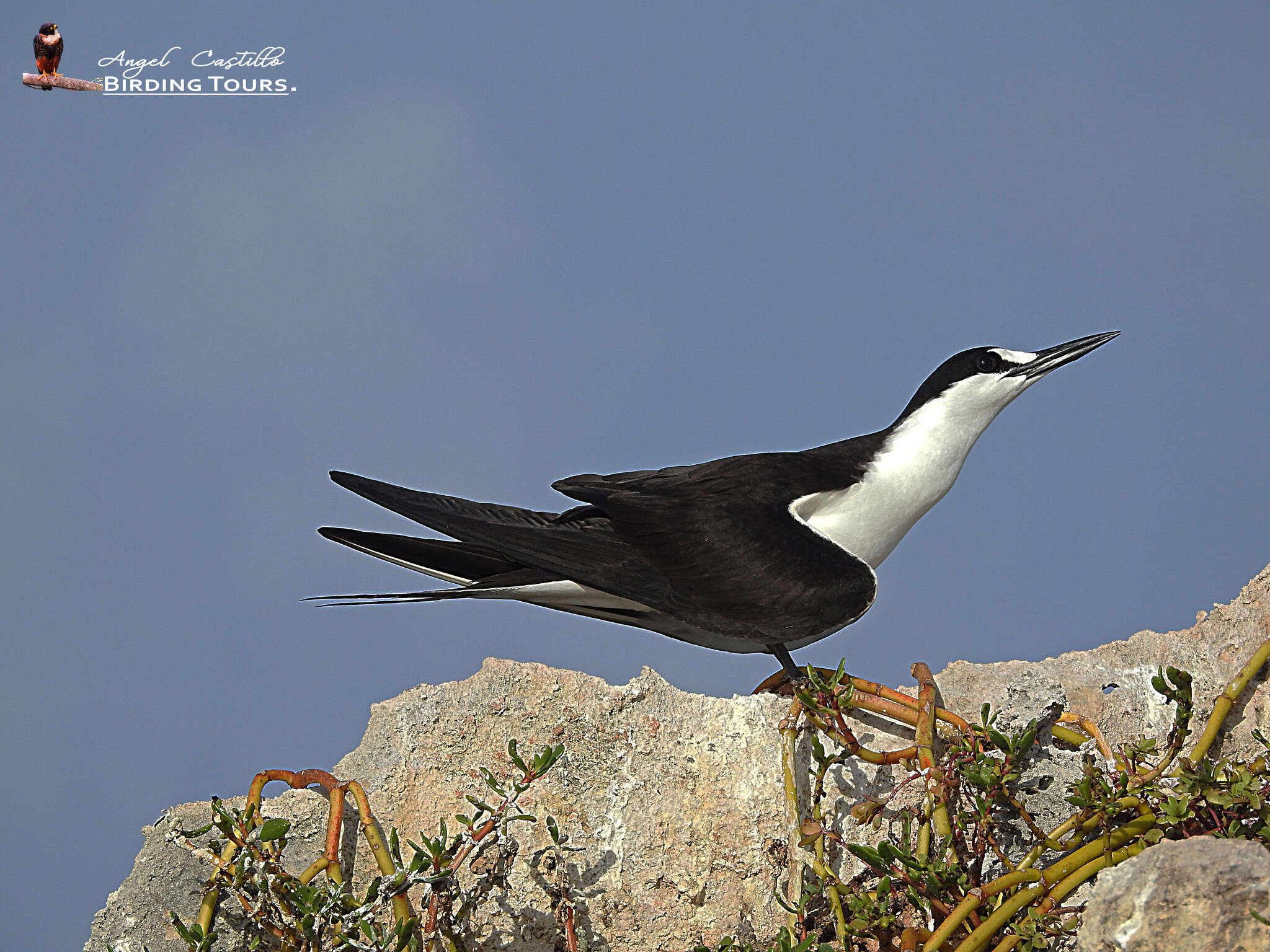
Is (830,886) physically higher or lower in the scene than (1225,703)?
lower

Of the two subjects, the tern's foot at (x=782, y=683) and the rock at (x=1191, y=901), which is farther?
the tern's foot at (x=782, y=683)

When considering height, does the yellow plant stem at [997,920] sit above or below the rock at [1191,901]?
below

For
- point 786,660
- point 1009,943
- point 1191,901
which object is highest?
point 786,660

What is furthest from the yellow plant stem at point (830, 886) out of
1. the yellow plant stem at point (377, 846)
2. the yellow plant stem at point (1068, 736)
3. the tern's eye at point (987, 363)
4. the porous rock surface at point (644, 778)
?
the tern's eye at point (987, 363)

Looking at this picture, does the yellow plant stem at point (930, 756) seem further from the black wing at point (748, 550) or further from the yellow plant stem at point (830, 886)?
the black wing at point (748, 550)

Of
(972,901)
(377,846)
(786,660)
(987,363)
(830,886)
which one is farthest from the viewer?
(987,363)

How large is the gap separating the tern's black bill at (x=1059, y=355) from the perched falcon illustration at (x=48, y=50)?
2.92 metres

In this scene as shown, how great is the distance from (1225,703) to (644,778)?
3.65ft

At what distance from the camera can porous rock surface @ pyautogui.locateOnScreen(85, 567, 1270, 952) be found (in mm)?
2234

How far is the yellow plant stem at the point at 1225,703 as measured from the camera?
6.47 feet

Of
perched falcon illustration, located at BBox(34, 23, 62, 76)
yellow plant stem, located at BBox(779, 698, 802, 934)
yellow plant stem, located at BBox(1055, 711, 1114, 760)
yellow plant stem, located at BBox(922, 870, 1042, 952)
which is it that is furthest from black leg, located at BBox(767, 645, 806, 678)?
perched falcon illustration, located at BBox(34, 23, 62, 76)

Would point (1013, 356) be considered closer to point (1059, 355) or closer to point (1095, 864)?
point (1059, 355)

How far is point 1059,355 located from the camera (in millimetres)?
3016

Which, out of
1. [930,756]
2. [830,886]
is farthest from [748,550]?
[830,886]
